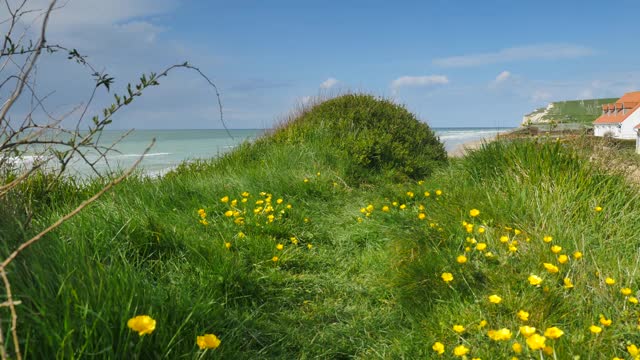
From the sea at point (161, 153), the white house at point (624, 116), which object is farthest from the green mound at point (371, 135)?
the white house at point (624, 116)

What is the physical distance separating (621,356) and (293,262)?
105 inches

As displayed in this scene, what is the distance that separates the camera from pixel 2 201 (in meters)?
2.68

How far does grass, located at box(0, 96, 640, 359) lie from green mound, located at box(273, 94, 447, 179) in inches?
89.6

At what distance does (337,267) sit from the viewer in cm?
454

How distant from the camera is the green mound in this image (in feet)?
28.5

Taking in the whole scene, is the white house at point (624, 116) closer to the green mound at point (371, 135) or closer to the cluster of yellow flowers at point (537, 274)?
the green mound at point (371, 135)

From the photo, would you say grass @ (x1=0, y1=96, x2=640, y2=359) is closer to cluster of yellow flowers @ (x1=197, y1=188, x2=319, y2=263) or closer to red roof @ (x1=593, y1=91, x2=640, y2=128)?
cluster of yellow flowers @ (x1=197, y1=188, x2=319, y2=263)

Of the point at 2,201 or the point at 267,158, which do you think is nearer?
the point at 2,201

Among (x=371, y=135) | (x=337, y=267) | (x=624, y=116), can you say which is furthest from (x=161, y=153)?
(x=624, y=116)

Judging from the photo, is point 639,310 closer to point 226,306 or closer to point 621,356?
point 621,356

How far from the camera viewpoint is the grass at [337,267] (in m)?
2.28

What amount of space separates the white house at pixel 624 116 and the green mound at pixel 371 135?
39.5 metres

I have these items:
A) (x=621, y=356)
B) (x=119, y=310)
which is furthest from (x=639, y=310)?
(x=119, y=310)

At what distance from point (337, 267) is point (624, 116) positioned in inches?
1972
